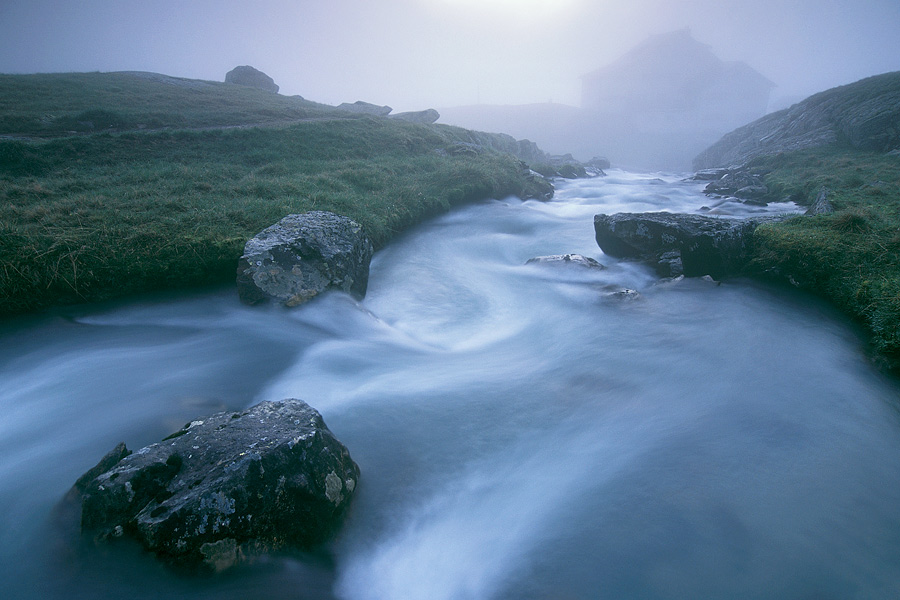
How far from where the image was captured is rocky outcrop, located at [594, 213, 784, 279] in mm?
9328

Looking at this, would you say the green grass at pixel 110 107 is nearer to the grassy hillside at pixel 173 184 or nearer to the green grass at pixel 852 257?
the grassy hillside at pixel 173 184

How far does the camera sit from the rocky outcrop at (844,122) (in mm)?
25172

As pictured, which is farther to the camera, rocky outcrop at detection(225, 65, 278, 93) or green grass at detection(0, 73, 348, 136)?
rocky outcrop at detection(225, 65, 278, 93)

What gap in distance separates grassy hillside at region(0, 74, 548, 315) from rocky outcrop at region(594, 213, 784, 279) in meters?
7.60

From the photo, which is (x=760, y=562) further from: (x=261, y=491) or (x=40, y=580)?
(x=40, y=580)

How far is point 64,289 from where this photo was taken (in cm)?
712

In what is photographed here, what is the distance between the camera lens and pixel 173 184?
41.5 feet

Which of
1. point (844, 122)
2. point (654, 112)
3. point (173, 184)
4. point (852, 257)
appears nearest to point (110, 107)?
point (173, 184)

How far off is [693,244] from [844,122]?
33867mm

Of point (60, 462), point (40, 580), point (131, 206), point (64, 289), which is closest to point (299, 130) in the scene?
point (131, 206)

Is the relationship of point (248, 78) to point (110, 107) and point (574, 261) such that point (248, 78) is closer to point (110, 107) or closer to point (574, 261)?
point (110, 107)

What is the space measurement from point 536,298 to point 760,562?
6855mm

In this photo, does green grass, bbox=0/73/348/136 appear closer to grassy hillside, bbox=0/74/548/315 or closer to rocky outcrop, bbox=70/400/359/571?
grassy hillside, bbox=0/74/548/315

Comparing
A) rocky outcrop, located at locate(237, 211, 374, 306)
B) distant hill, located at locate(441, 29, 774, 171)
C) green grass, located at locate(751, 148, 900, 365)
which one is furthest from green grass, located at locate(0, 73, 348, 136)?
distant hill, located at locate(441, 29, 774, 171)
